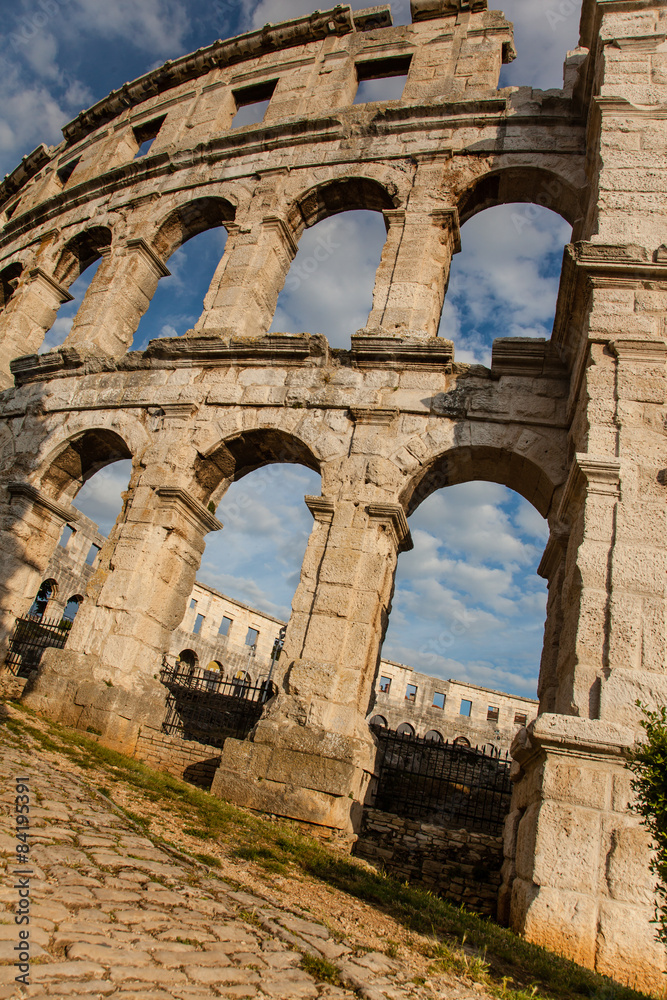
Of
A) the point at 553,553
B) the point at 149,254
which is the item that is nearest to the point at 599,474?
the point at 553,553

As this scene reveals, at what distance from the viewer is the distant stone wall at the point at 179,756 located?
7219mm

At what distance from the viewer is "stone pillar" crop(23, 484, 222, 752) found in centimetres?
755

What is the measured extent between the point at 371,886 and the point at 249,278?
8.89 metres

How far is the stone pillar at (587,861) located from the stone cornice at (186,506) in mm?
5730

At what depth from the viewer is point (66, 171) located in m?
17.2

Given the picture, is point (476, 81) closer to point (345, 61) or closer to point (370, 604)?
point (345, 61)

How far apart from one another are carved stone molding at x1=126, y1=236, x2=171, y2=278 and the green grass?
8965mm

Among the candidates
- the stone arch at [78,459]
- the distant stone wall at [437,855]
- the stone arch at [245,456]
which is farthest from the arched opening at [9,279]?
the distant stone wall at [437,855]

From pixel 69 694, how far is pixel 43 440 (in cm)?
480

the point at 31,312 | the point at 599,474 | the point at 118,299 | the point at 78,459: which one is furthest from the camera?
the point at 31,312

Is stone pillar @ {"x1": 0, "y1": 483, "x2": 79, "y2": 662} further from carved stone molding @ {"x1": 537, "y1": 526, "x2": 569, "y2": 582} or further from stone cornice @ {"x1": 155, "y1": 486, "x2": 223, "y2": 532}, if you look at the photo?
carved stone molding @ {"x1": 537, "y1": 526, "x2": 569, "y2": 582}

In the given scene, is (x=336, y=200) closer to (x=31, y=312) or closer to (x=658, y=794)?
(x=31, y=312)

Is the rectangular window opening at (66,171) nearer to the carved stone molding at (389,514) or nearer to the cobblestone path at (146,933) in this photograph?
the carved stone molding at (389,514)

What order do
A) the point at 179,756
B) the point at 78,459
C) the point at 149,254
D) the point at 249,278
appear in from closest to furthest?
the point at 179,756
the point at 249,278
the point at 78,459
the point at 149,254
